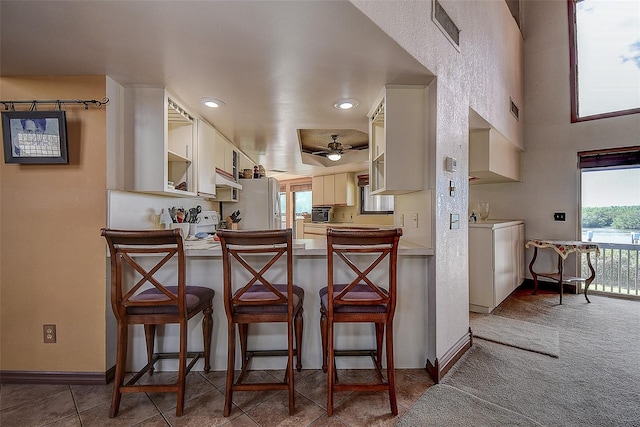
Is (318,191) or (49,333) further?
(318,191)

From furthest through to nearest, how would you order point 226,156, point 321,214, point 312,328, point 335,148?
point 321,214 → point 335,148 → point 226,156 → point 312,328

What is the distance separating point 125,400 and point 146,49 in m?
2.07

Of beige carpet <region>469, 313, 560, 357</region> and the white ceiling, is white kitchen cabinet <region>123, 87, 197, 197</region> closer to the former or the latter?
the white ceiling

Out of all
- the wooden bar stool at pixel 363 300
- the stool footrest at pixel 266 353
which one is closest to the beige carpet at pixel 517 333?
the wooden bar stool at pixel 363 300

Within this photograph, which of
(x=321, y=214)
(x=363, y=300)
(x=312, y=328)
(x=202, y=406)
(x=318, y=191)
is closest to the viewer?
(x=363, y=300)

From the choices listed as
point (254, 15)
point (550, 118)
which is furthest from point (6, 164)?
point (550, 118)

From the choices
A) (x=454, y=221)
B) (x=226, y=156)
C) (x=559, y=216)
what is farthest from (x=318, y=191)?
(x=454, y=221)

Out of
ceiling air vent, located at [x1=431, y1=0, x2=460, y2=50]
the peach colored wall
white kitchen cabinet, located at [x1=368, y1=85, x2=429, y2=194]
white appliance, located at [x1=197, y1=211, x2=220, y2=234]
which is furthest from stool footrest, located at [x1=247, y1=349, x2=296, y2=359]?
ceiling air vent, located at [x1=431, y1=0, x2=460, y2=50]

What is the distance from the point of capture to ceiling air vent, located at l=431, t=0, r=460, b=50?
1938 mm

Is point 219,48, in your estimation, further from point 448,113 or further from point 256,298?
point 448,113

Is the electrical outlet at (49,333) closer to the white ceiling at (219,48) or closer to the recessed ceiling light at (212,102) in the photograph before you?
the white ceiling at (219,48)

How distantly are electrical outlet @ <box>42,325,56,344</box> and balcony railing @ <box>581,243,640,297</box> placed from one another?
5839 mm

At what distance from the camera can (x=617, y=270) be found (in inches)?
149

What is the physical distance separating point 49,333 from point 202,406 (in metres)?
1.18
